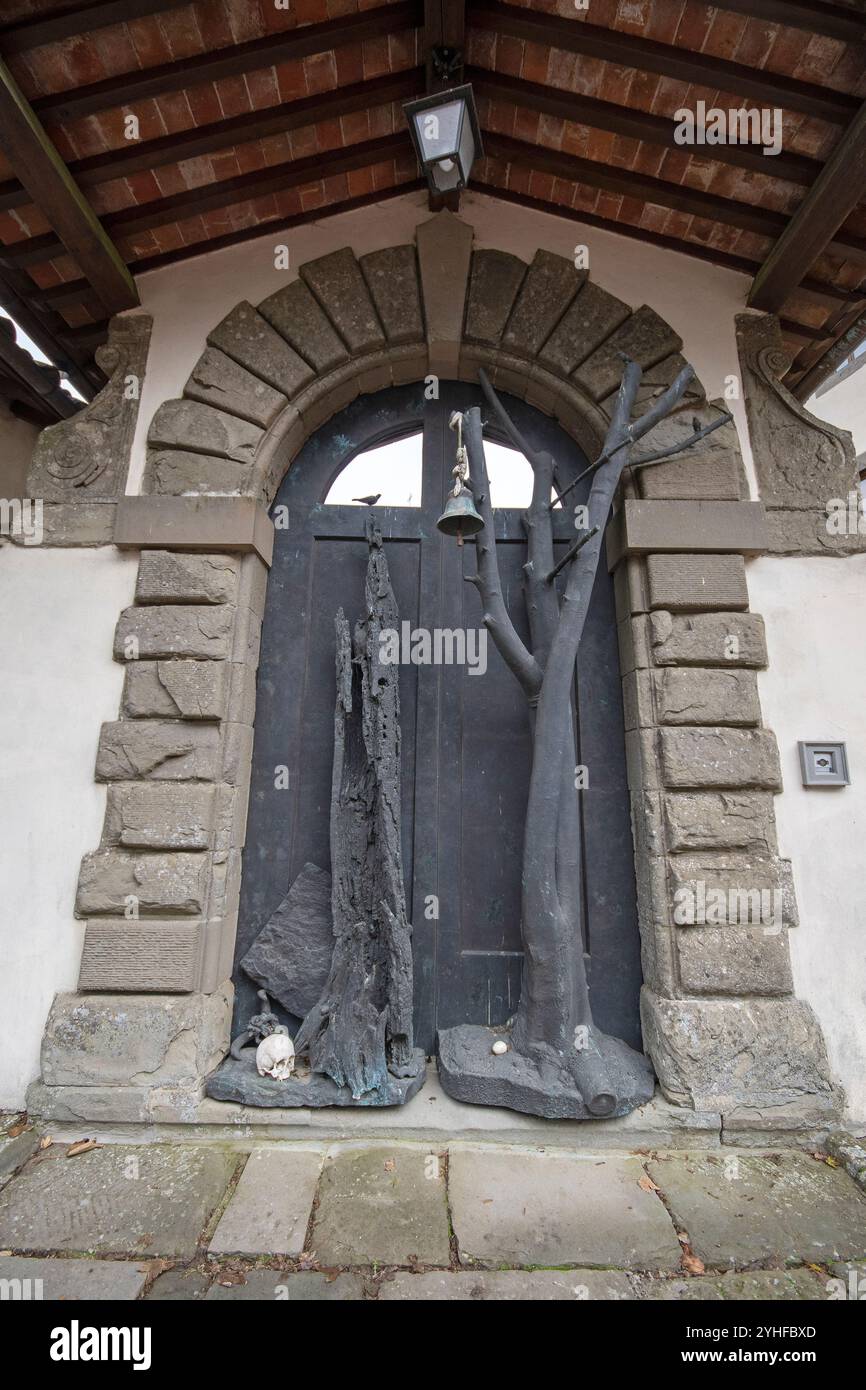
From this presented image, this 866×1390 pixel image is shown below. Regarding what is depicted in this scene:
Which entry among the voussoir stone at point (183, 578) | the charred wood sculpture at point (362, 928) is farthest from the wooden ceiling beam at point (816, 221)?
the voussoir stone at point (183, 578)

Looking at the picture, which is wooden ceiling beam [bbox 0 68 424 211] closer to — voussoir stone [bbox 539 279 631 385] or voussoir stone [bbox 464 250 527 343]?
voussoir stone [bbox 464 250 527 343]

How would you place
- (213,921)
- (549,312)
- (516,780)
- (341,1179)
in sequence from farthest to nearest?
(549,312), (516,780), (213,921), (341,1179)

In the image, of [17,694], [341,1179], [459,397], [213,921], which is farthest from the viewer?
[459,397]

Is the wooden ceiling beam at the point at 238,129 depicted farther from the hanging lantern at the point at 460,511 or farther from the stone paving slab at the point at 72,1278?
the stone paving slab at the point at 72,1278

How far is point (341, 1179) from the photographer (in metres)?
2.54

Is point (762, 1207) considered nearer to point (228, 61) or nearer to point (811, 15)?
point (811, 15)

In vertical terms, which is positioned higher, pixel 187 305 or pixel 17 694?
pixel 187 305

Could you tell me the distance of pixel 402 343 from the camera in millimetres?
3930

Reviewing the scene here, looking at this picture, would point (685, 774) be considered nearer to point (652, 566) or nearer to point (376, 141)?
point (652, 566)

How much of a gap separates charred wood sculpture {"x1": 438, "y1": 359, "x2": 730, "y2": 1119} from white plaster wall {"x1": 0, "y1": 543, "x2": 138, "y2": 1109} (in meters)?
1.90

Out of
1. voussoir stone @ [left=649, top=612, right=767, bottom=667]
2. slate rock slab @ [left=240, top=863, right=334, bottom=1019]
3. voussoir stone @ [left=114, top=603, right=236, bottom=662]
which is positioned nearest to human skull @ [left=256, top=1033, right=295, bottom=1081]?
slate rock slab @ [left=240, top=863, right=334, bottom=1019]

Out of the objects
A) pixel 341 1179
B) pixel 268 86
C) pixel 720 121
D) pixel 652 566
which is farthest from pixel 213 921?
pixel 720 121

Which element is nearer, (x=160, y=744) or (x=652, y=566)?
(x=160, y=744)

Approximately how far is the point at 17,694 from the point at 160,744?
0.81 metres
